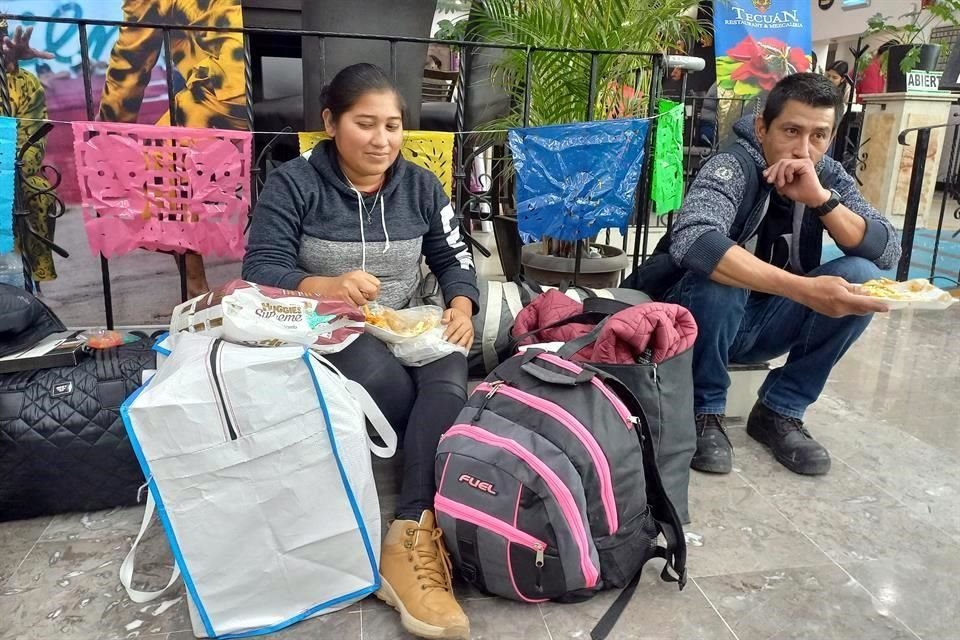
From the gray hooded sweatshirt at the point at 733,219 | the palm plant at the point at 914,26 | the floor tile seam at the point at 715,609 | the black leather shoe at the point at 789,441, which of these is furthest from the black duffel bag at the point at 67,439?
the palm plant at the point at 914,26

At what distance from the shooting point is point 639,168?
2.27 m

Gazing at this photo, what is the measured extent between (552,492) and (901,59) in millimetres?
6751

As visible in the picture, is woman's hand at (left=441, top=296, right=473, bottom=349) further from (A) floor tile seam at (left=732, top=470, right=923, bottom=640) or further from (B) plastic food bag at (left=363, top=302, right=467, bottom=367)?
(A) floor tile seam at (left=732, top=470, right=923, bottom=640)

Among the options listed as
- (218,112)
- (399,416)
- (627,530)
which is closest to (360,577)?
Result: (399,416)

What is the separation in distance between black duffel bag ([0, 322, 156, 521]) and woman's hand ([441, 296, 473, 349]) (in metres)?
0.71

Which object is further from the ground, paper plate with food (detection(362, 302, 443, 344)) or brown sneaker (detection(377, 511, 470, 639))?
paper plate with food (detection(362, 302, 443, 344))

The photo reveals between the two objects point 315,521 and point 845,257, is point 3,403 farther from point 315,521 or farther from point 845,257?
point 845,257

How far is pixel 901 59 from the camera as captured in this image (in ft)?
20.2

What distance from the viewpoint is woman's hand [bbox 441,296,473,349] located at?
1.68 metres

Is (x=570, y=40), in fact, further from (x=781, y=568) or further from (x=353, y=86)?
(x=781, y=568)

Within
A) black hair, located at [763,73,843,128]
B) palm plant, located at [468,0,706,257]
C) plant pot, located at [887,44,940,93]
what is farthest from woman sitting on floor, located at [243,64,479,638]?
plant pot, located at [887,44,940,93]

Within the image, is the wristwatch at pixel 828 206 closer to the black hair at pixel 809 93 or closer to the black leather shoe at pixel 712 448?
the black hair at pixel 809 93

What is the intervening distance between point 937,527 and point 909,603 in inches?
14.3

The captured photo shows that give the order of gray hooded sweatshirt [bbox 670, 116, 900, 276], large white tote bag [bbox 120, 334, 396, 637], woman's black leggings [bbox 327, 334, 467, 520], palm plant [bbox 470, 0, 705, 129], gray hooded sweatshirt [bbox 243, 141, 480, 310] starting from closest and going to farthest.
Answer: large white tote bag [bbox 120, 334, 396, 637], woman's black leggings [bbox 327, 334, 467, 520], gray hooded sweatshirt [bbox 243, 141, 480, 310], gray hooded sweatshirt [bbox 670, 116, 900, 276], palm plant [bbox 470, 0, 705, 129]
